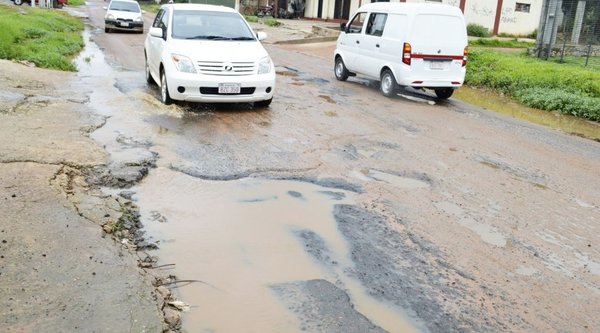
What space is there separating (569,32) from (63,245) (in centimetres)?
2045

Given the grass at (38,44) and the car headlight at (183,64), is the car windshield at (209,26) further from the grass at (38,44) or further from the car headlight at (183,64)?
the grass at (38,44)

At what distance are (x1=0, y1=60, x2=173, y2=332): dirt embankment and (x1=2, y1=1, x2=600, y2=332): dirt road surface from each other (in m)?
0.29

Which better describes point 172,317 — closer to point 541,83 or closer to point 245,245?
point 245,245

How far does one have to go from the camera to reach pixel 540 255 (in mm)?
4820

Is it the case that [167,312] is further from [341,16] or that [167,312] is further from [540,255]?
[341,16]

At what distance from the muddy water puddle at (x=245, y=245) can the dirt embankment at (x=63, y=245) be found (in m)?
0.29

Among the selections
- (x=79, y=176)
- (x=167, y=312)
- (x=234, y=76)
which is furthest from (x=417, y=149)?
(x=167, y=312)

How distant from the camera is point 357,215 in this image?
5465 millimetres

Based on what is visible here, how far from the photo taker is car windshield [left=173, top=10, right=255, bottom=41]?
10078 mm

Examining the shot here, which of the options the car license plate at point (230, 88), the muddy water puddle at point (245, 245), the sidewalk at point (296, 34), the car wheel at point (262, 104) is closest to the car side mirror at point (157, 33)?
the car license plate at point (230, 88)

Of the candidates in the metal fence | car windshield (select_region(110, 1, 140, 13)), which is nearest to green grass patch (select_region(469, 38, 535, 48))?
the metal fence

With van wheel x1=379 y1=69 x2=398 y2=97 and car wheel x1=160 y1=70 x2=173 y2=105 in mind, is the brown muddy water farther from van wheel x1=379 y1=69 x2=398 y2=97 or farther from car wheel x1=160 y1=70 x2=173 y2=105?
car wheel x1=160 y1=70 x2=173 y2=105

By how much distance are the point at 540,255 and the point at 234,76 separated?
595cm

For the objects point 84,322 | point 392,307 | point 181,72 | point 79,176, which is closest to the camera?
point 84,322
